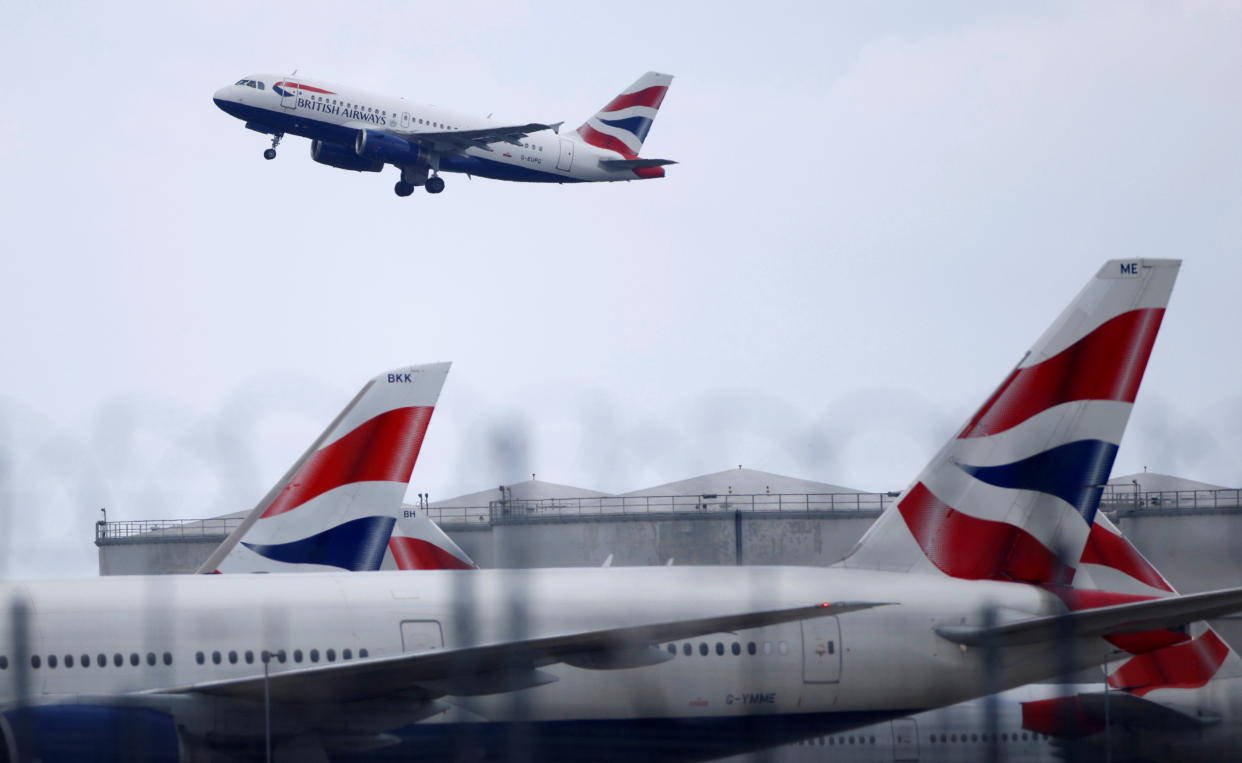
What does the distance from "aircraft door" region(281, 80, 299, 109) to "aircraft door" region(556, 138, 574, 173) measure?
9.68 metres

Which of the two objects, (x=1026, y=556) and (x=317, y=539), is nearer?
(x=1026, y=556)

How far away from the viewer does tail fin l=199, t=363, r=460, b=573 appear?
1769cm

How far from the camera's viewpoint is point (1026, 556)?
12641 mm

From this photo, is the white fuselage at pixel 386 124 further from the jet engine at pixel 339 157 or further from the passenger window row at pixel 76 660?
the passenger window row at pixel 76 660

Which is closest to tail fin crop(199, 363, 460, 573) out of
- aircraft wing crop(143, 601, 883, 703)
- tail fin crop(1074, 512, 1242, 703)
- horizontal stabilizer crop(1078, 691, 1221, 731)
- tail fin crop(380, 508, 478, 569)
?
tail fin crop(380, 508, 478, 569)

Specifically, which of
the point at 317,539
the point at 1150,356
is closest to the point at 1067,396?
the point at 1150,356

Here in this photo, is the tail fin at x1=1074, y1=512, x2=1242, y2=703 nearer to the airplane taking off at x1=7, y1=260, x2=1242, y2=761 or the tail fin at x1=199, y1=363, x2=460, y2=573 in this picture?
the airplane taking off at x1=7, y1=260, x2=1242, y2=761

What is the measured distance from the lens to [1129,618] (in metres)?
10.0

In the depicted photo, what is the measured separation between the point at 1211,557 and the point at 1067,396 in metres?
3.25

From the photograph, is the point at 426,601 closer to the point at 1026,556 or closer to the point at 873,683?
the point at 873,683

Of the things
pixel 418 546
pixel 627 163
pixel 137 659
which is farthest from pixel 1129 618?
pixel 627 163

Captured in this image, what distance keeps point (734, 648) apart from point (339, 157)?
41399 millimetres

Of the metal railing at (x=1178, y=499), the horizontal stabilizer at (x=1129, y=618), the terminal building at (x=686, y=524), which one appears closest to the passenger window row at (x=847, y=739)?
the horizontal stabilizer at (x=1129, y=618)

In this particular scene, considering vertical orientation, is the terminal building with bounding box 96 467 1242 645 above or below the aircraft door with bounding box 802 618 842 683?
above
